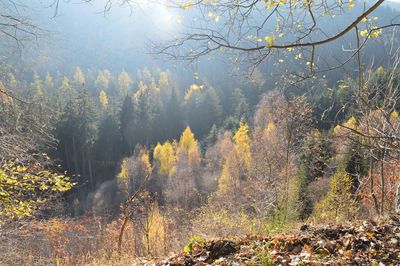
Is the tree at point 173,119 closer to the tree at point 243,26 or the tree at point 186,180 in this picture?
the tree at point 186,180

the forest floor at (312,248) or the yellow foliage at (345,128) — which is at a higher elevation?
the yellow foliage at (345,128)

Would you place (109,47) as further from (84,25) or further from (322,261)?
Result: (322,261)

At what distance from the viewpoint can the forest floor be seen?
3.32 meters

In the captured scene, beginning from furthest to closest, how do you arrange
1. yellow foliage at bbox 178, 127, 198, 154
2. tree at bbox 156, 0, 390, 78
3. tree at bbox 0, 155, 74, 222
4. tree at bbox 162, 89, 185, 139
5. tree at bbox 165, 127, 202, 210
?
tree at bbox 162, 89, 185, 139 < yellow foliage at bbox 178, 127, 198, 154 < tree at bbox 165, 127, 202, 210 < tree at bbox 0, 155, 74, 222 < tree at bbox 156, 0, 390, 78

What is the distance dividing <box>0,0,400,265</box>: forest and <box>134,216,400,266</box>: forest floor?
0.03 meters

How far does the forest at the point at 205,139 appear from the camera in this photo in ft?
10.5

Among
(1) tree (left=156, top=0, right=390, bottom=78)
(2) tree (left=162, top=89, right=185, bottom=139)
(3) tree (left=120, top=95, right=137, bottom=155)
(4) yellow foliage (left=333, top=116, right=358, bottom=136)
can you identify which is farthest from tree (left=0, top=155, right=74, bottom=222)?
(2) tree (left=162, top=89, right=185, bottom=139)

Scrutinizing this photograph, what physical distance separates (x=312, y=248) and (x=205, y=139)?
4467 cm

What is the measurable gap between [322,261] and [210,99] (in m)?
53.7

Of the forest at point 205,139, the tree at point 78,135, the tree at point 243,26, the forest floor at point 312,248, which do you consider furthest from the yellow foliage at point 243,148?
the tree at point 243,26

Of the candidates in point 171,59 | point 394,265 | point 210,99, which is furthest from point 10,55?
point 210,99

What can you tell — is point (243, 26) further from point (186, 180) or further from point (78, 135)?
point (78, 135)

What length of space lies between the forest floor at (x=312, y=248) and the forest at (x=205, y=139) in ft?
0.11

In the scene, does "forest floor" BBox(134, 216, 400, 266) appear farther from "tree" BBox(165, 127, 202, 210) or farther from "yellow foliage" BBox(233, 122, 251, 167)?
"yellow foliage" BBox(233, 122, 251, 167)
